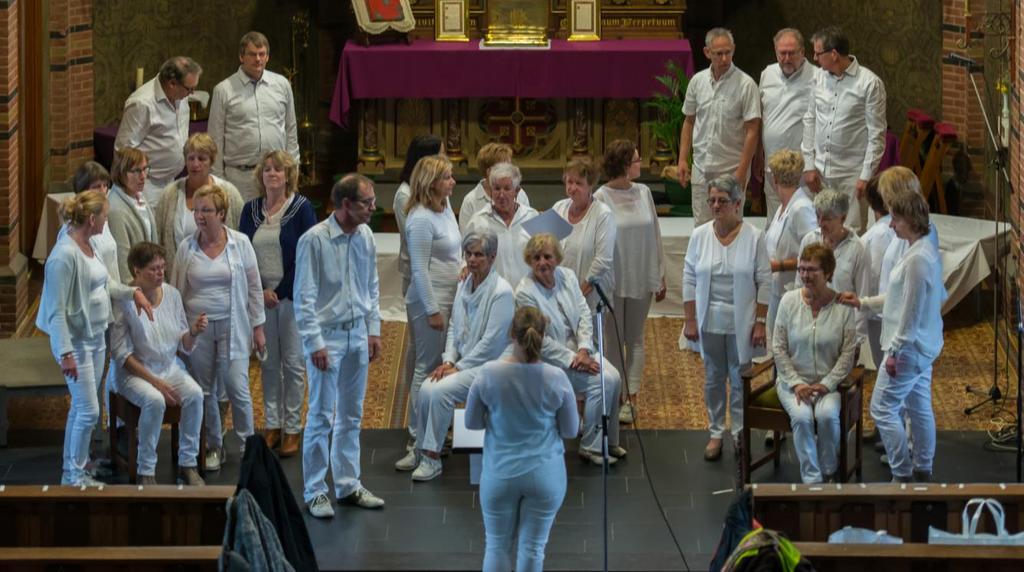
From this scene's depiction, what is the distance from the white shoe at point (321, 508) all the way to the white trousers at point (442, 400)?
1.82 ft

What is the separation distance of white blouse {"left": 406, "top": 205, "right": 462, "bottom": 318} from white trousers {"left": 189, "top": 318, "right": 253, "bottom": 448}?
948 mm

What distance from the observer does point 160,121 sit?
36.8 feet

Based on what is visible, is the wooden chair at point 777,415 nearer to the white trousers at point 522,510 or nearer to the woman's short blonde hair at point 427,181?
the woman's short blonde hair at point 427,181

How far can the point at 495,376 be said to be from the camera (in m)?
7.43

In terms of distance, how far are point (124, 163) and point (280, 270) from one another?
38.7 inches

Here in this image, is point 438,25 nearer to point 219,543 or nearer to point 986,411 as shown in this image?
point 986,411

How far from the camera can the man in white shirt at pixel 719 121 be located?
38.2 feet

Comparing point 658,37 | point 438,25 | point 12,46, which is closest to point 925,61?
point 658,37

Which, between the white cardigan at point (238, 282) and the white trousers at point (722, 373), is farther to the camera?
the white trousers at point (722, 373)

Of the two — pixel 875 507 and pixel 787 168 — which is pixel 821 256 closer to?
pixel 787 168

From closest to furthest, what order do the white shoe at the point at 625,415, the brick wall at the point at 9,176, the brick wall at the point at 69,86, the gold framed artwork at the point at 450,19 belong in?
the white shoe at the point at 625,415 < the brick wall at the point at 9,176 < the brick wall at the point at 69,86 < the gold framed artwork at the point at 450,19

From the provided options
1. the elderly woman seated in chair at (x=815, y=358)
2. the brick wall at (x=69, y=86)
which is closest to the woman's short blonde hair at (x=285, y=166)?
the elderly woman seated in chair at (x=815, y=358)

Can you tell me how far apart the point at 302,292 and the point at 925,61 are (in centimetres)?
786

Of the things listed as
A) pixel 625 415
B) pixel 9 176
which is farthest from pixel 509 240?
pixel 9 176
